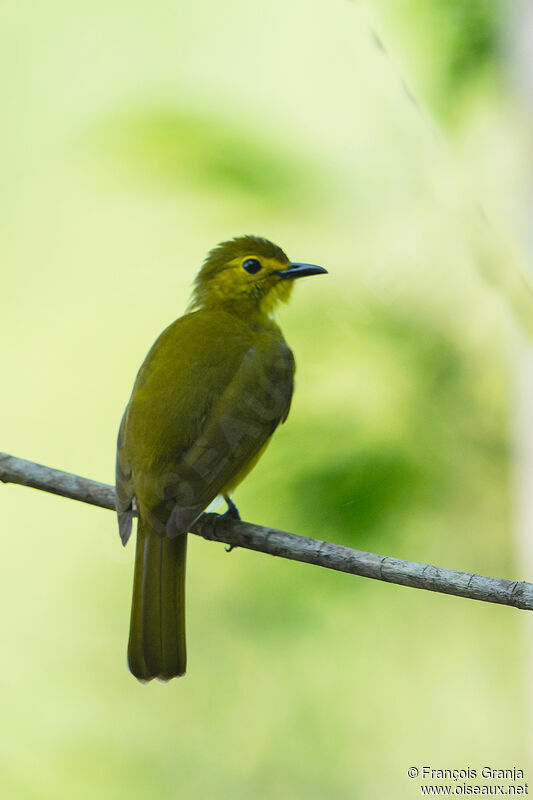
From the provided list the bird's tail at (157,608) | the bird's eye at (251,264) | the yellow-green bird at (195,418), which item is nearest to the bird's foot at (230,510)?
the yellow-green bird at (195,418)

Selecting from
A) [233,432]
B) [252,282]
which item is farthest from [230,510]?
[252,282]

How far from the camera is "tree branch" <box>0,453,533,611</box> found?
25.1 inches

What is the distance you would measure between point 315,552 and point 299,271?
0.95ft

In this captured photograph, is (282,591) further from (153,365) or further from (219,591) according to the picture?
(153,365)

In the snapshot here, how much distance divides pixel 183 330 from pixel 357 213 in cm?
24

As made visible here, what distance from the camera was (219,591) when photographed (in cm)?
106

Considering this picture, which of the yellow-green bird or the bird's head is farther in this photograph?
the bird's head

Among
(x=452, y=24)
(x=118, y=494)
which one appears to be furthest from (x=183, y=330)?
(x=452, y=24)

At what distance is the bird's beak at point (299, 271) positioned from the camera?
823mm

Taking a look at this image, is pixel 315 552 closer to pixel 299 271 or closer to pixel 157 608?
pixel 157 608

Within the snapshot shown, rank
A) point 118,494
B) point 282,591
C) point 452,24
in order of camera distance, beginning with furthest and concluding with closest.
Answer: point 282,591 < point 452,24 < point 118,494

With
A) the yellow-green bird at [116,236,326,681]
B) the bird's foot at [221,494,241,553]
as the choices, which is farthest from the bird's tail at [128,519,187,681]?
the bird's foot at [221,494,241,553]

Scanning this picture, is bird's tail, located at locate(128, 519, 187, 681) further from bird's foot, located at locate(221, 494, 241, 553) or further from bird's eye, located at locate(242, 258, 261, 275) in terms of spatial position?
bird's eye, located at locate(242, 258, 261, 275)

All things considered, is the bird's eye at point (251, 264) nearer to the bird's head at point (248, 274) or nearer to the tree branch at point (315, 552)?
the bird's head at point (248, 274)
